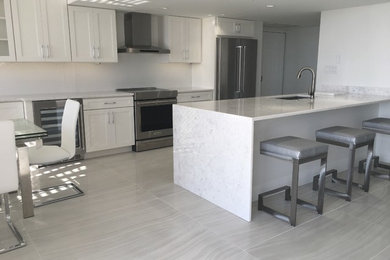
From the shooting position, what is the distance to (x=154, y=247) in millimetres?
2367

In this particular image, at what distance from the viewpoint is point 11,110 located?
3.96m

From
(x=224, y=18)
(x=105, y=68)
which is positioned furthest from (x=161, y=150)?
(x=224, y=18)

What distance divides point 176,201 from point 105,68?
9.54 feet

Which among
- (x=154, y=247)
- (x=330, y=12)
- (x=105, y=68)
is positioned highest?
(x=330, y=12)

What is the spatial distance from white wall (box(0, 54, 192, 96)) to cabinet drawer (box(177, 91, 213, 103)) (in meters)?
0.52

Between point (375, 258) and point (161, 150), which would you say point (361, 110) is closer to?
point (375, 258)

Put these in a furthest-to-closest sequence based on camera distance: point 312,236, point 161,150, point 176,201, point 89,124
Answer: point 161,150 → point 89,124 → point 176,201 → point 312,236

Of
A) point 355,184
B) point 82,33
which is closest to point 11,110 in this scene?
point 82,33

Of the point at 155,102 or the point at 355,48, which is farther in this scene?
the point at 155,102

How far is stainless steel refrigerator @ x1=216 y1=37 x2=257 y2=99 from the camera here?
18.6 feet

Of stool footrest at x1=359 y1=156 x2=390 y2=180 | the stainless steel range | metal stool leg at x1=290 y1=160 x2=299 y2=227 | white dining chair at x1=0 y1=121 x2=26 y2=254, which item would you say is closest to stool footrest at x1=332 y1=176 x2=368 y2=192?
stool footrest at x1=359 y1=156 x2=390 y2=180

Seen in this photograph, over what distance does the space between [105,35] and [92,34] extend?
0.65 ft

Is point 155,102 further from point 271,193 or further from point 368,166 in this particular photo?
point 368,166

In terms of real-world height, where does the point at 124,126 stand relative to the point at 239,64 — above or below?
below
